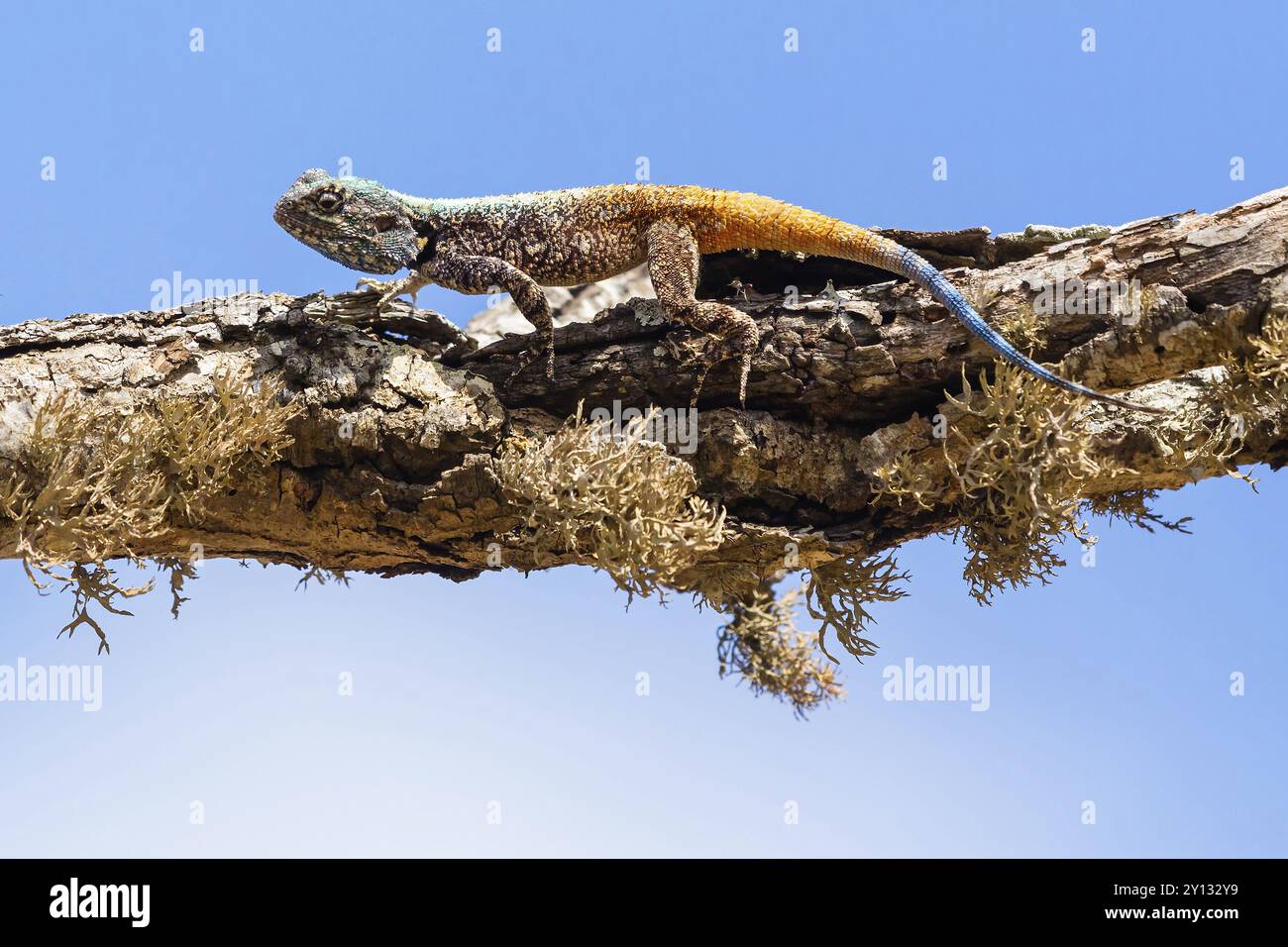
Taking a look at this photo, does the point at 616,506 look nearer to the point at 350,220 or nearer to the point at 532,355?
the point at 532,355

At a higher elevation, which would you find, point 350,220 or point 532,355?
point 350,220

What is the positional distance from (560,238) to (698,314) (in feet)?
3.42

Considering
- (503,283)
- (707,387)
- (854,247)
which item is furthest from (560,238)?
(854,247)

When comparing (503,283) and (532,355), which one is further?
(503,283)

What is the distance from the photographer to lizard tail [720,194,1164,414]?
15.1ft

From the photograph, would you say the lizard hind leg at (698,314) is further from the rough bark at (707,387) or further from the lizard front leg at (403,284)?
the lizard front leg at (403,284)

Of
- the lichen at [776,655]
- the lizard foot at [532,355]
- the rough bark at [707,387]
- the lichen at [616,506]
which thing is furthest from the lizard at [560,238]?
the lichen at [776,655]

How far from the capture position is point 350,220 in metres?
5.56

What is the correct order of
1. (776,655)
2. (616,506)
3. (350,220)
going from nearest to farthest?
1. (616,506)
2. (350,220)
3. (776,655)

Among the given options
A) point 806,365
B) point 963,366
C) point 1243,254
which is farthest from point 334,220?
point 1243,254

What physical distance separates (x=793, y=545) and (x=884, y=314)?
124cm

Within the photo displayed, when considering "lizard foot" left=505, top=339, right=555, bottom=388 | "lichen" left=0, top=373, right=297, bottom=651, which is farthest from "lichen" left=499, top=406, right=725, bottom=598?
"lichen" left=0, top=373, right=297, bottom=651

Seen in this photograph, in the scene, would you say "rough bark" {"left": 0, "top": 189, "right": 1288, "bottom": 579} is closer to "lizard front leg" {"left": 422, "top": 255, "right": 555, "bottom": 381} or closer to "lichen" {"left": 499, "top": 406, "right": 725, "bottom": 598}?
"lizard front leg" {"left": 422, "top": 255, "right": 555, "bottom": 381}

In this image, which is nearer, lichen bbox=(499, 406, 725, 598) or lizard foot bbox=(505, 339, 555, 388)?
lichen bbox=(499, 406, 725, 598)
